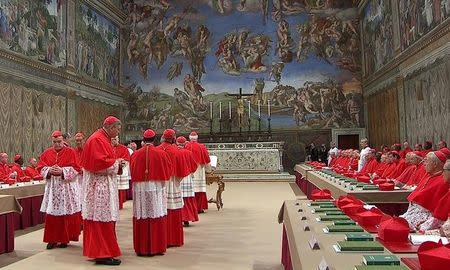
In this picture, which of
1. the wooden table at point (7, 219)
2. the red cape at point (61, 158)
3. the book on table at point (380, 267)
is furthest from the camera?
the red cape at point (61, 158)

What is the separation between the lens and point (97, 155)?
7047mm

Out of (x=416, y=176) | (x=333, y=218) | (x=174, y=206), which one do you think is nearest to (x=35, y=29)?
(x=174, y=206)

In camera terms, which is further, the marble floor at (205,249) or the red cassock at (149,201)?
the red cassock at (149,201)

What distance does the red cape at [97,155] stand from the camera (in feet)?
23.1

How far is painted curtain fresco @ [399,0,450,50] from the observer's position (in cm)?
1456

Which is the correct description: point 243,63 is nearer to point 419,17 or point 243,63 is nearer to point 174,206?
point 419,17

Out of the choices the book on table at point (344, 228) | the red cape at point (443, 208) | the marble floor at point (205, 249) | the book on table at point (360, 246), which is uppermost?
the red cape at point (443, 208)

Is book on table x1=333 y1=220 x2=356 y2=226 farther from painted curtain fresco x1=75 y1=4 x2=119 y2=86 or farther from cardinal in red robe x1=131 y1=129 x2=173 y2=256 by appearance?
painted curtain fresco x1=75 y1=4 x2=119 y2=86

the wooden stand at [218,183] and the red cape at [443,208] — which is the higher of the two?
the red cape at [443,208]

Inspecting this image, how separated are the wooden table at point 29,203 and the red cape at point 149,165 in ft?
11.7

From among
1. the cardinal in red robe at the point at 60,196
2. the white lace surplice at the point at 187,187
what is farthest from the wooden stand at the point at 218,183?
the cardinal in red robe at the point at 60,196

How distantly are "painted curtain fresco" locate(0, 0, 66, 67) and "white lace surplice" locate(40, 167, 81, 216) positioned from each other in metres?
10.3

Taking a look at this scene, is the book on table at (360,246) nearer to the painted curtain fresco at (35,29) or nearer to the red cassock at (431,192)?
the red cassock at (431,192)

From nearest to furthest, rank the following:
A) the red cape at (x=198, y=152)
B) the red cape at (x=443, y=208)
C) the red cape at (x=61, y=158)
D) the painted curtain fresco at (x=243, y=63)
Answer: the red cape at (x=443, y=208) < the red cape at (x=61, y=158) < the red cape at (x=198, y=152) < the painted curtain fresco at (x=243, y=63)
